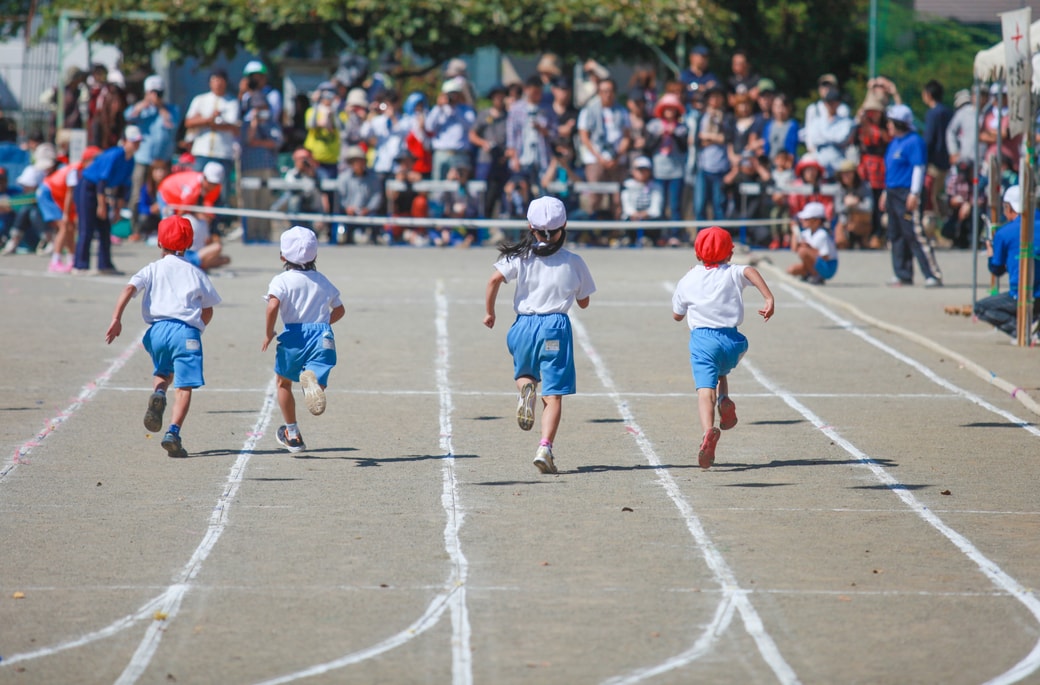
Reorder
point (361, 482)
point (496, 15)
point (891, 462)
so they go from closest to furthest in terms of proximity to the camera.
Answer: point (361, 482) → point (891, 462) → point (496, 15)

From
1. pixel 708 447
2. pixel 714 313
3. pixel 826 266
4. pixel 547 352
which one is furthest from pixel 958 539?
pixel 826 266

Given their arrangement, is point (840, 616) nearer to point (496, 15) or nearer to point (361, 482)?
point (361, 482)

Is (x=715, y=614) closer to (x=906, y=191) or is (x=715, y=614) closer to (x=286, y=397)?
(x=286, y=397)

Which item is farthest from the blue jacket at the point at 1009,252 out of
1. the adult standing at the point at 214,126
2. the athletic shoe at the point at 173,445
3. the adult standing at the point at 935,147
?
the adult standing at the point at 214,126

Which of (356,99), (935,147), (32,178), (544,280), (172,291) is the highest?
(356,99)

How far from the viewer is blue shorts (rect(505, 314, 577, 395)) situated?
9984mm

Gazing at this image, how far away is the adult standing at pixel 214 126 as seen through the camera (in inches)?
992

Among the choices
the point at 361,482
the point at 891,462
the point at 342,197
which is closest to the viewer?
the point at 361,482

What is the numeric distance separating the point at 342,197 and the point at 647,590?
1928 centimetres

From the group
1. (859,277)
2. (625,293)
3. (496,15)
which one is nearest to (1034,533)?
(625,293)

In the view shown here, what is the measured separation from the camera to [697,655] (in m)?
6.21

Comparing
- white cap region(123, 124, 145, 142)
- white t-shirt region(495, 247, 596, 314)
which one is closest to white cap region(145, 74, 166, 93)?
white cap region(123, 124, 145, 142)

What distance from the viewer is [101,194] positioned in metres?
20.5

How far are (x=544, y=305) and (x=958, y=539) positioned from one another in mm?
2912
